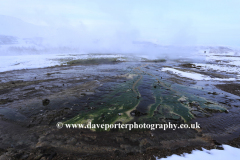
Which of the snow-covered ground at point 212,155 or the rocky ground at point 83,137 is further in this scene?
the rocky ground at point 83,137

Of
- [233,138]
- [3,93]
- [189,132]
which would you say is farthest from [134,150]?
[3,93]

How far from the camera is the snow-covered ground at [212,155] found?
207 inches

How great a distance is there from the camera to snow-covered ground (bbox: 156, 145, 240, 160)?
5.25m

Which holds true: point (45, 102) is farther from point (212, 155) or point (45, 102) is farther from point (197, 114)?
point (197, 114)

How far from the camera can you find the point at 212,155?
5.41m

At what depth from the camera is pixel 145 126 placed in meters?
7.69

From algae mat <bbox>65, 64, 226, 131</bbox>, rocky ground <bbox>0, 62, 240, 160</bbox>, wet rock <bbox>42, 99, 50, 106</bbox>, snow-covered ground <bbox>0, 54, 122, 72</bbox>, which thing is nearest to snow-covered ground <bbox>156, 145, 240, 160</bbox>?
rocky ground <bbox>0, 62, 240, 160</bbox>

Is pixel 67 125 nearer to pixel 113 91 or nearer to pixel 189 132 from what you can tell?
pixel 113 91

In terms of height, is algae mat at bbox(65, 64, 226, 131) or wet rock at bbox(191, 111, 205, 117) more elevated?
algae mat at bbox(65, 64, 226, 131)

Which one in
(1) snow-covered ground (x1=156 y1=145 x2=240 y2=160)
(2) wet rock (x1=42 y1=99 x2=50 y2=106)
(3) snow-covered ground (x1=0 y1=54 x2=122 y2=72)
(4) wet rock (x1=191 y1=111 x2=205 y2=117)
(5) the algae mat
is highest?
(3) snow-covered ground (x1=0 y1=54 x2=122 y2=72)

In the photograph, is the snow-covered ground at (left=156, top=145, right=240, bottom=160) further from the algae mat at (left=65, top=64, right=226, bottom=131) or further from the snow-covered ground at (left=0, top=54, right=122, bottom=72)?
the snow-covered ground at (left=0, top=54, right=122, bottom=72)

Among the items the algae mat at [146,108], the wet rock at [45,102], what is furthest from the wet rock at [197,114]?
the wet rock at [45,102]

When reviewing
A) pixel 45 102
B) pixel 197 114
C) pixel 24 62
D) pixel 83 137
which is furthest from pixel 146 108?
pixel 24 62

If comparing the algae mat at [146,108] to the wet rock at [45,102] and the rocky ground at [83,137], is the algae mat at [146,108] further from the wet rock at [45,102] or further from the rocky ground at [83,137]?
the wet rock at [45,102]
